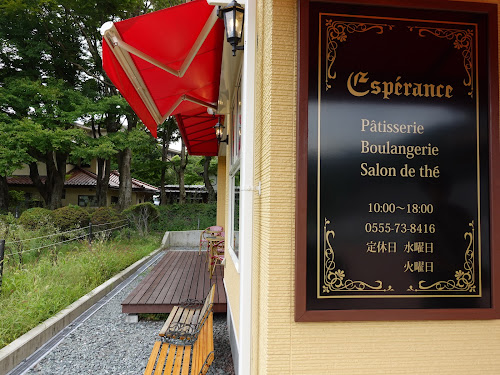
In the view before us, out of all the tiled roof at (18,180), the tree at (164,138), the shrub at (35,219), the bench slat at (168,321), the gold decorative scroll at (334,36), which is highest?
the tree at (164,138)

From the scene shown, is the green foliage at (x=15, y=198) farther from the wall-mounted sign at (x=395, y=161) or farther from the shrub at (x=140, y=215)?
the wall-mounted sign at (x=395, y=161)

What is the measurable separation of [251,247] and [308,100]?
1127 millimetres

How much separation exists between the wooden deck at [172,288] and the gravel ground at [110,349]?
0.33m

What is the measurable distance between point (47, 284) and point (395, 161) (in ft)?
19.7

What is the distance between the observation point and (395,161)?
81.3 inches

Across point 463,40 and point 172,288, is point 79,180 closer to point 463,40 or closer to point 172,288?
point 172,288

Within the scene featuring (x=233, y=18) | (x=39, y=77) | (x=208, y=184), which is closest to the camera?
(x=233, y=18)

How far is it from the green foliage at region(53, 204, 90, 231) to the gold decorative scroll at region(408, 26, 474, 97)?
39.4 feet

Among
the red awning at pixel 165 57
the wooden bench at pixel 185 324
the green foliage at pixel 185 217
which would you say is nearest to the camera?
the red awning at pixel 165 57

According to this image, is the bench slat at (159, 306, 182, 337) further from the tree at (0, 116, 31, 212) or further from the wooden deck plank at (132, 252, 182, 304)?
the tree at (0, 116, 31, 212)

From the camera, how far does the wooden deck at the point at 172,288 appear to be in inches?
207

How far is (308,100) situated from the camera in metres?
2.03

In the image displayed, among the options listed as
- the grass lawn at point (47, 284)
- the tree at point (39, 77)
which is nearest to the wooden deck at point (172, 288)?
the grass lawn at point (47, 284)

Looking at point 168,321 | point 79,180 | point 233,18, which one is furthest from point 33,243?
point 79,180
